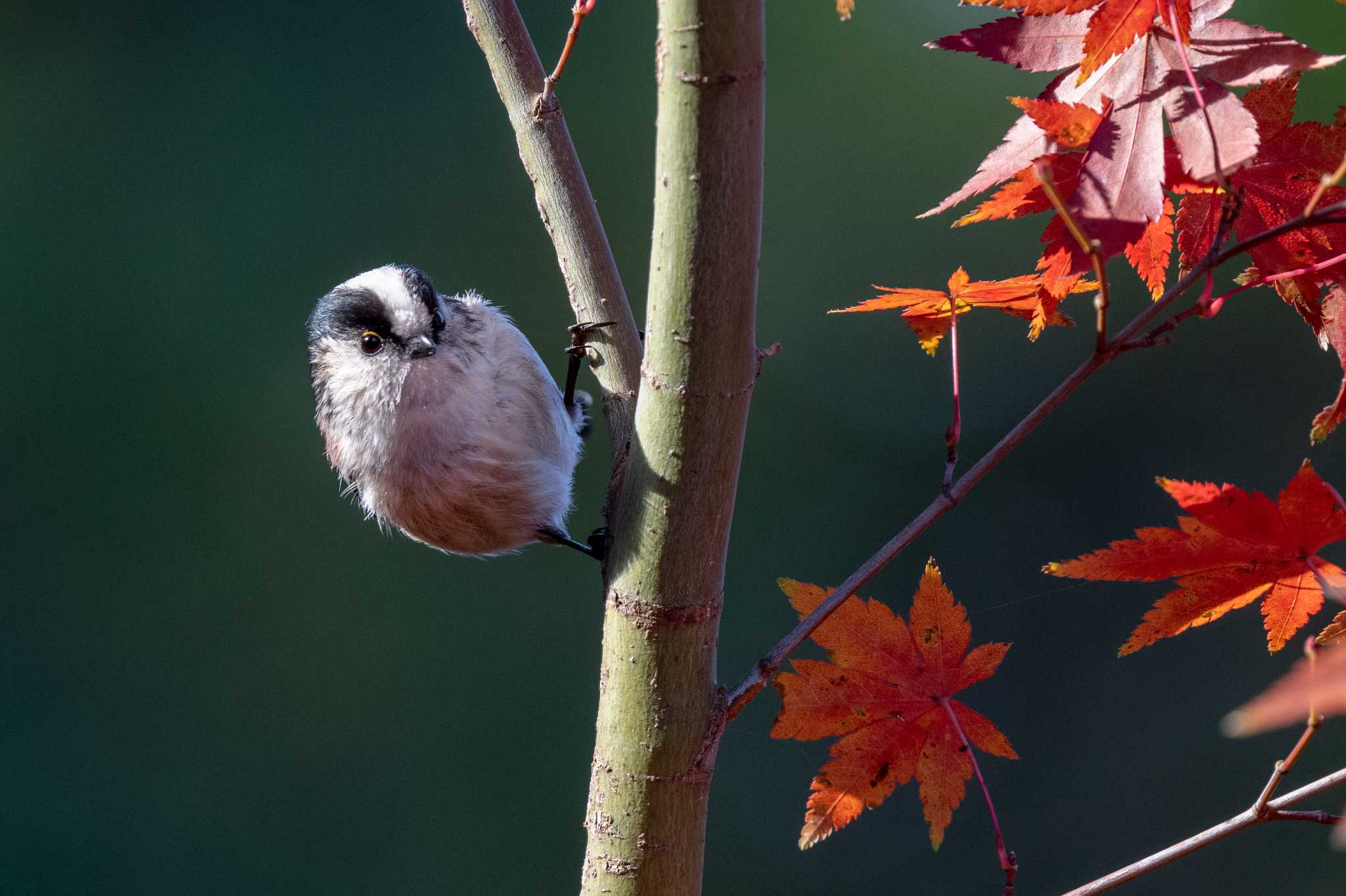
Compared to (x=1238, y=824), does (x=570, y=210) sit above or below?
above

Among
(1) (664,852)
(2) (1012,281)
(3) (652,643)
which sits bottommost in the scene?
(1) (664,852)

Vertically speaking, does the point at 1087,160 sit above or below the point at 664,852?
above

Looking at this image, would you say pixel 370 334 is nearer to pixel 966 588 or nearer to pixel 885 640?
pixel 885 640

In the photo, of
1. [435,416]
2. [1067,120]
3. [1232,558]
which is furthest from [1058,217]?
[435,416]

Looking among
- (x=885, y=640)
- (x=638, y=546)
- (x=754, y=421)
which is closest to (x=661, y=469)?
(x=638, y=546)

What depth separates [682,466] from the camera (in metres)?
0.49

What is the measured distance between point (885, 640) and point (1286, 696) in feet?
1.08

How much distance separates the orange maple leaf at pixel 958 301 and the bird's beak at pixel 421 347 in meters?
0.42

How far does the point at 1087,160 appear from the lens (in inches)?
16.1

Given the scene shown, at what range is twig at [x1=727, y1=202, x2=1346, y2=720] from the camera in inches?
15.2

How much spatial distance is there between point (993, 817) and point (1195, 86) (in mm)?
329

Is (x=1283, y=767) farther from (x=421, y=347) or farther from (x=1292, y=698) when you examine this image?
(x=421, y=347)

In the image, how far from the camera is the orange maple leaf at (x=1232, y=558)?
0.43m

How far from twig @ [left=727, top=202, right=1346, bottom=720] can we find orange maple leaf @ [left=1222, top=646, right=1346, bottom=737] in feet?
0.52
